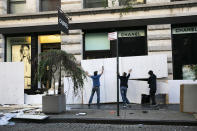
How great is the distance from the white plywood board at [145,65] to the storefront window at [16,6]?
26.2 feet

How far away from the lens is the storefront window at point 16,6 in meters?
18.7

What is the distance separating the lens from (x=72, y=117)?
11.0 meters

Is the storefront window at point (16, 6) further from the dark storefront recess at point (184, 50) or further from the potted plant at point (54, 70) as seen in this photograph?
the dark storefront recess at point (184, 50)

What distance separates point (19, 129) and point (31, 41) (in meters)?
9.55

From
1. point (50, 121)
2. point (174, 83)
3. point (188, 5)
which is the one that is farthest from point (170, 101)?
point (50, 121)

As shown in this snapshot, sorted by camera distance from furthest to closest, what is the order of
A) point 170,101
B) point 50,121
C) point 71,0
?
point 71,0, point 170,101, point 50,121

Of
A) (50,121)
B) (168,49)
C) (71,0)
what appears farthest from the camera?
(71,0)

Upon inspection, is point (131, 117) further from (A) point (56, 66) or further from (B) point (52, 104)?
(A) point (56, 66)

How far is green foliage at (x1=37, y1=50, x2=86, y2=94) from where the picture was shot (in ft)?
39.1

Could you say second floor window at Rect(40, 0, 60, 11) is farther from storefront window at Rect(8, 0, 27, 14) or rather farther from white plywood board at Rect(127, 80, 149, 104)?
white plywood board at Rect(127, 80, 149, 104)

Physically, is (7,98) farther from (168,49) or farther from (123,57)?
(168,49)

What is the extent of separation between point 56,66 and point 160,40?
6876 millimetres

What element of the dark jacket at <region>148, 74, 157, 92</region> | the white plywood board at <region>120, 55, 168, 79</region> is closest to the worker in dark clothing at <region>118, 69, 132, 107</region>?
the dark jacket at <region>148, 74, 157, 92</region>

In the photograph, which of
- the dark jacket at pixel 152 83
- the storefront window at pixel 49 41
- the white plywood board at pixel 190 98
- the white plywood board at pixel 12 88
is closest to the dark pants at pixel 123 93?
the dark jacket at pixel 152 83
